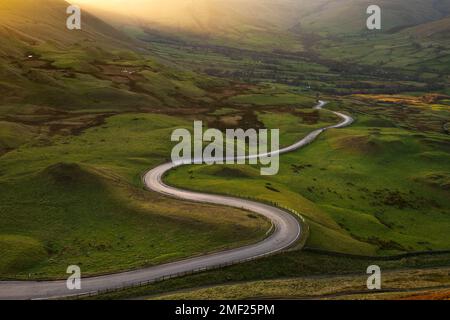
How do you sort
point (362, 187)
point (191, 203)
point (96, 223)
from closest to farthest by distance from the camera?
1. point (96, 223)
2. point (191, 203)
3. point (362, 187)

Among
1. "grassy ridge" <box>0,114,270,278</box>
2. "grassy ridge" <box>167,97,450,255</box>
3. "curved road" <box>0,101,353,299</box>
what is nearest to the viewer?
"curved road" <box>0,101,353,299</box>

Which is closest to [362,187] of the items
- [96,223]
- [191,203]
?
[191,203]

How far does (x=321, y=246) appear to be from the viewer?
80375 millimetres

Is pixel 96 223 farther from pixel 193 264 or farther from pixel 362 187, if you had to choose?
pixel 362 187

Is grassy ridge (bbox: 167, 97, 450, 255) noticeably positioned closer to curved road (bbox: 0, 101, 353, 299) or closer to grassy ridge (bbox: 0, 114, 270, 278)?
curved road (bbox: 0, 101, 353, 299)

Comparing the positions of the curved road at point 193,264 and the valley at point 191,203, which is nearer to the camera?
the curved road at point 193,264

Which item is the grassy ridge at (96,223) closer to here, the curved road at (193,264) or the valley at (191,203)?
the valley at (191,203)

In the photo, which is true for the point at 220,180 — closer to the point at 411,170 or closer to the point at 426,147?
the point at 411,170

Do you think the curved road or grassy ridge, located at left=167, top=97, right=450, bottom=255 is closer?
the curved road

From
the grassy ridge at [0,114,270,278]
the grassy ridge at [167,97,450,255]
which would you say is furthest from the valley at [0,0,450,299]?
the grassy ridge at [167,97,450,255]

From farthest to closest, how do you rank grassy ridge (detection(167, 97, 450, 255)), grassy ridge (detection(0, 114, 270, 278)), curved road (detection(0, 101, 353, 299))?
grassy ridge (detection(167, 97, 450, 255))
grassy ridge (detection(0, 114, 270, 278))
curved road (detection(0, 101, 353, 299))

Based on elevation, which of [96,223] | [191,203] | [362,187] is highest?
[362,187]

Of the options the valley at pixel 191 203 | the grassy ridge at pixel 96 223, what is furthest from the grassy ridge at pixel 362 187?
the grassy ridge at pixel 96 223

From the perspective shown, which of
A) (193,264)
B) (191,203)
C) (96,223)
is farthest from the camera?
(191,203)
